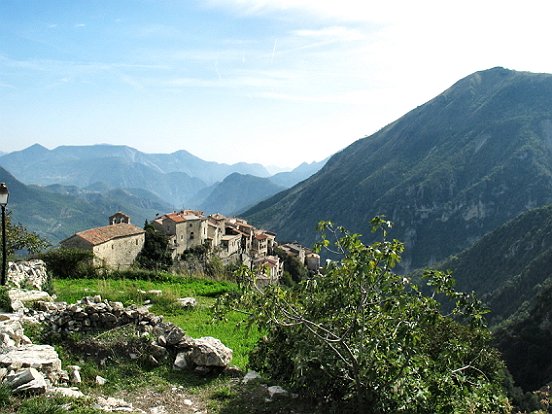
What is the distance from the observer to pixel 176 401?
30.5ft

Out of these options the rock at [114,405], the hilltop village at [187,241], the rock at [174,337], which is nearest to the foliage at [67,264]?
the hilltop village at [187,241]

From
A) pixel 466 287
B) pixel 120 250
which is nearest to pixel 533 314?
pixel 466 287

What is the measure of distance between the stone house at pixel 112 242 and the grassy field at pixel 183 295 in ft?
73.8

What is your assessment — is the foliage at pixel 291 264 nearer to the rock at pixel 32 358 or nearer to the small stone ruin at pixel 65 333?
the small stone ruin at pixel 65 333

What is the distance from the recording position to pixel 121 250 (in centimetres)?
5094

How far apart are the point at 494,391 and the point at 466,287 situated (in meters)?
150

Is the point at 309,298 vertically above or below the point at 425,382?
above

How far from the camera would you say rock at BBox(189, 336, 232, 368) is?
10734 mm

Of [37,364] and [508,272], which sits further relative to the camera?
[508,272]

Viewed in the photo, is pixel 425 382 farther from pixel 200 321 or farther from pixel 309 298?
pixel 200 321

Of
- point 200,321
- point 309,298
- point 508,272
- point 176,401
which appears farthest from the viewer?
point 508,272

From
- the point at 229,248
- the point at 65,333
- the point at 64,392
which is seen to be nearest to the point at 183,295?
the point at 65,333

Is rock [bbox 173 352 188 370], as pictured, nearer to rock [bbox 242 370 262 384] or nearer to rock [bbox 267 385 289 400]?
rock [bbox 242 370 262 384]

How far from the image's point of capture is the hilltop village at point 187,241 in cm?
4753
